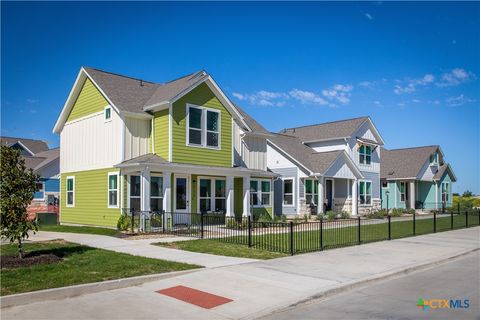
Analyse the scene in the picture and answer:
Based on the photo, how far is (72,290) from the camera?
27.5 ft

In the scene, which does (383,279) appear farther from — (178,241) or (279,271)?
(178,241)

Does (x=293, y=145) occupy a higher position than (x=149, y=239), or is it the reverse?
(x=293, y=145)

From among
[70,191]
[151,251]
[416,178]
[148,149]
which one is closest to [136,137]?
[148,149]

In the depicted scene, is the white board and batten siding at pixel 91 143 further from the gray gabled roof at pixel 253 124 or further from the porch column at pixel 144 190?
the gray gabled roof at pixel 253 124

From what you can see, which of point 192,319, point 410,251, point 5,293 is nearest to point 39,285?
point 5,293

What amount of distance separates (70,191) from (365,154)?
23.4 m

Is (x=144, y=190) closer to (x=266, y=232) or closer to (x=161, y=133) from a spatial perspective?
(x=161, y=133)

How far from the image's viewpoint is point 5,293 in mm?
7969

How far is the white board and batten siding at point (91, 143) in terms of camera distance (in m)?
21.9

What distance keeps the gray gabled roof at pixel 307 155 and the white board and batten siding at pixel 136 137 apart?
10.0 metres

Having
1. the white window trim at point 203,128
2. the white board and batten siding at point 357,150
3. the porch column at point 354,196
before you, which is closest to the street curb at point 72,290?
the white window trim at point 203,128

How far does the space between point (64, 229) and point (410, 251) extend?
15686 mm

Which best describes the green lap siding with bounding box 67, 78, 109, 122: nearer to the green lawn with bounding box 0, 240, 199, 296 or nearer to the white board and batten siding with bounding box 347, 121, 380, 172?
the green lawn with bounding box 0, 240, 199, 296

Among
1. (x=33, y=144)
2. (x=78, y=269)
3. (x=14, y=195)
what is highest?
(x=33, y=144)
